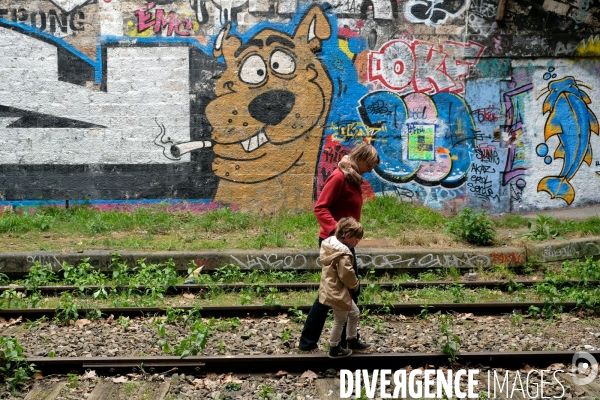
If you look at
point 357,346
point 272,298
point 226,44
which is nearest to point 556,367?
point 357,346

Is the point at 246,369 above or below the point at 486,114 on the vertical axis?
below

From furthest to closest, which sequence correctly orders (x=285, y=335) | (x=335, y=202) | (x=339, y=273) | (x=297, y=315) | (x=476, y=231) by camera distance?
(x=476, y=231) < (x=297, y=315) < (x=285, y=335) < (x=335, y=202) < (x=339, y=273)

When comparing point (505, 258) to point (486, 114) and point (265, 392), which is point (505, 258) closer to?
point (486, 114)

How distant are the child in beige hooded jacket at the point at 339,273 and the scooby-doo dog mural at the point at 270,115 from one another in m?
7.23

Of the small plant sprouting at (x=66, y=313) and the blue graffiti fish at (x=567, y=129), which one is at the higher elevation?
the blue graffiti fish at (x=567, y=129)

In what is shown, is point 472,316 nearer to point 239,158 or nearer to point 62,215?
point 239,158

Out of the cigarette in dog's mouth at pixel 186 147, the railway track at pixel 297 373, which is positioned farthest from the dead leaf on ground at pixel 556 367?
the cigarette in dog's mouth at pixel 186 147

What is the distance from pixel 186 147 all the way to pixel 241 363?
302 inches

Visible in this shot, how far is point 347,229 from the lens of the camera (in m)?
5.43

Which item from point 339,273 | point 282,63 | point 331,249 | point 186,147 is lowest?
point 339,273

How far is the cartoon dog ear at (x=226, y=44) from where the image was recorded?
41.8 ft

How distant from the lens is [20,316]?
736cm

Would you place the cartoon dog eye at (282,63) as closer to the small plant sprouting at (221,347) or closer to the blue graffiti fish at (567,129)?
the blue graffiti fish at (567,129)

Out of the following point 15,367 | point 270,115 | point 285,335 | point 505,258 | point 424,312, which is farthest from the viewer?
point 270,115
